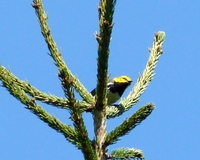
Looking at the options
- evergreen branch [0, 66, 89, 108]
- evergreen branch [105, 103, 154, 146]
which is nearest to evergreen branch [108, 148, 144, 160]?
evergreen branch [105, 103, 154, 146]

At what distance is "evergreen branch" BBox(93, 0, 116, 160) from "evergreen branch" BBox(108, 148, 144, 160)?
0.45ft

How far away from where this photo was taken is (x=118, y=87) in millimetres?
5805

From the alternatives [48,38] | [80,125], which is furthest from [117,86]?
[80,125]

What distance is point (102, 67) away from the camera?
2.17 metres

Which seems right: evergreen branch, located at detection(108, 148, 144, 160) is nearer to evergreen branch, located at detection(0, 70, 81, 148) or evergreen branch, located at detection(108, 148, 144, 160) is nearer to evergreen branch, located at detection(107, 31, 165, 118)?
evergreen branch, located at detection(0, 70, 81, 148)

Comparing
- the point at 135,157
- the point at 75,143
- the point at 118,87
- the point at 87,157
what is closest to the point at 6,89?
the point at 75,143

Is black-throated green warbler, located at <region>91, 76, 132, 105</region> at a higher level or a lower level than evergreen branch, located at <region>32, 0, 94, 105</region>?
higher

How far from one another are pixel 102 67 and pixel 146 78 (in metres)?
0.94

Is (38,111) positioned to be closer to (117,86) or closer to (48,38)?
(48,38)

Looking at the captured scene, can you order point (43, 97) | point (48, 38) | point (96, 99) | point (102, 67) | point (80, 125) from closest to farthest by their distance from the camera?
point (80, 125) < point (102, 67) < point (96, 99) < point (48, 38) < point (43, 97)

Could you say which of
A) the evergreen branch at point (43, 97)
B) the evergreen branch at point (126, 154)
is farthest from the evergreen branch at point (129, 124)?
the evergreen branch at point (43, 97)

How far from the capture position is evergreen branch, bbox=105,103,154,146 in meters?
2.22

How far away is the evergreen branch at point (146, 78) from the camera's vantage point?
3.03m

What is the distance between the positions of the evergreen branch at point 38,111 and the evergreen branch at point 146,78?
0.91 m
